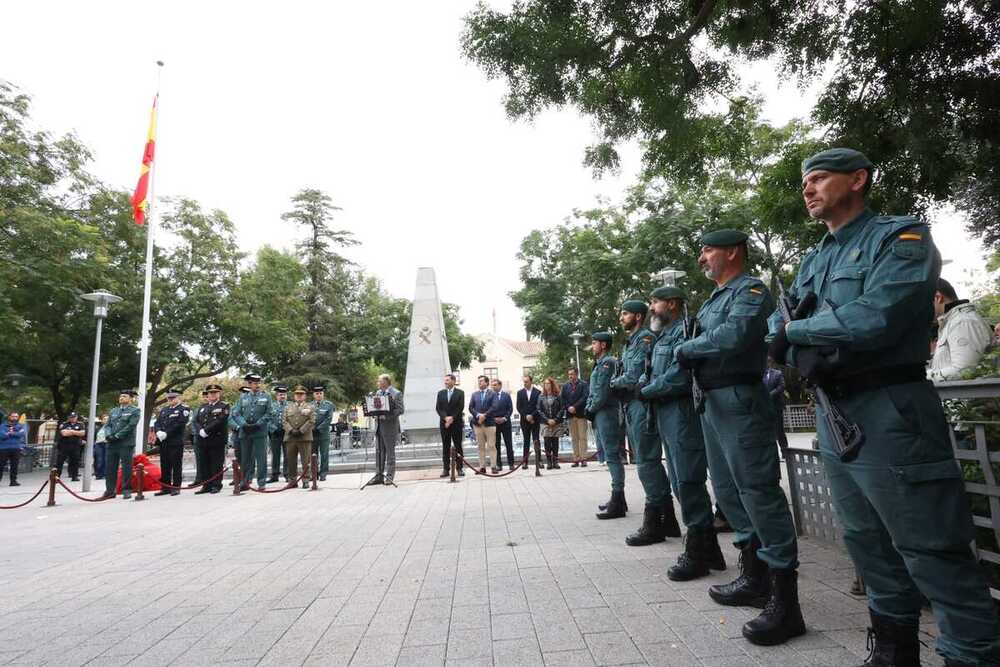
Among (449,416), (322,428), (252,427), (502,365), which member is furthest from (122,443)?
(502,365)

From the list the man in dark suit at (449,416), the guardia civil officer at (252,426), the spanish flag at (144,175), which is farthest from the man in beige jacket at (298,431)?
the spanish flag at (144,175)

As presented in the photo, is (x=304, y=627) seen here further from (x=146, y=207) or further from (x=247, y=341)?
(x=247, y=341)

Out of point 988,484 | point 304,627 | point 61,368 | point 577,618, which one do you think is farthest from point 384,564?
point 61,368

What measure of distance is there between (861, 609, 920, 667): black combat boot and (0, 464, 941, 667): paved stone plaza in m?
0.28

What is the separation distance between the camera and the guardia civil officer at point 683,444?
12.6 ft

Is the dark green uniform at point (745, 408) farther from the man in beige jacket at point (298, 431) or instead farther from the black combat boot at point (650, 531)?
the man in beige jacket at point (298, 431)

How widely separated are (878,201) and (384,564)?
6.67m

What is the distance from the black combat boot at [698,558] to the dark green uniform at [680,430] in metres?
0.06

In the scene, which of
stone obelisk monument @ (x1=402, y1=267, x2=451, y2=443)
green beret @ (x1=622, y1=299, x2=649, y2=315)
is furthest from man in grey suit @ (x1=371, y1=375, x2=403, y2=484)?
green beret @ (x1=622, y1=299, x2=649, y2=315)

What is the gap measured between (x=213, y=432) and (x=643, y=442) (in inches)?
376

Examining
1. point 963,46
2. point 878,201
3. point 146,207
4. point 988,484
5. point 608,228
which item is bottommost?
point 988,484

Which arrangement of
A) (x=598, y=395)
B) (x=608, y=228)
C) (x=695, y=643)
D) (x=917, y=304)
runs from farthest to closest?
(x=608, y=228) < (x=598, y=395) < (x=695, y=643) < (x=917, y=304)

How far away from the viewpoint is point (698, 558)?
12.5 feet

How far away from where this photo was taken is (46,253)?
16484mm
